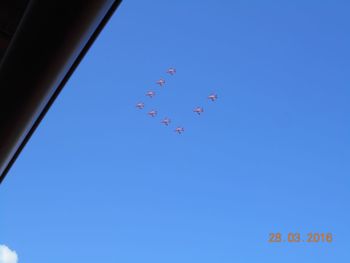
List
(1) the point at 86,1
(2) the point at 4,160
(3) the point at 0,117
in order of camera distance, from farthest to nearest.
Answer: (2) the point at 4,160, (3) the point at 0,117, (1) the point at 86,1

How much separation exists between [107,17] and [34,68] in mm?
714

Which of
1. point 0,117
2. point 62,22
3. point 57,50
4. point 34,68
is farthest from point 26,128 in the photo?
point 62,22

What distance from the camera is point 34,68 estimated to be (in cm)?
298

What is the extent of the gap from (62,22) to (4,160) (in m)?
2.20

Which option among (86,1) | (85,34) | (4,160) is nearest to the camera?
(86,1)

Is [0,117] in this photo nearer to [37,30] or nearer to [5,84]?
[5,84]

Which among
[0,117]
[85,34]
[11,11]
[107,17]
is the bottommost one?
[0,117]

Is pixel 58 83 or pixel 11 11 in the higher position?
pixel 11 11

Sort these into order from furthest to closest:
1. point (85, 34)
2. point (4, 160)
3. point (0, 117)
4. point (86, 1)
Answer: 1. point (4, 160)
2. point (0, 117)
3. point (85, 34)
4. point (86, 1)

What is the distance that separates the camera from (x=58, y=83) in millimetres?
3219

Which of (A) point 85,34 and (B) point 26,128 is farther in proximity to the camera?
(B) point 26,128

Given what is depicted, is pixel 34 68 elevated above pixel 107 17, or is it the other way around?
pixel 107 17

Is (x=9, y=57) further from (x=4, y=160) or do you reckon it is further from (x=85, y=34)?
Result: (x=4, y=160)

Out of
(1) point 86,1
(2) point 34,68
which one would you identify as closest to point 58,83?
(2) point 34,68
